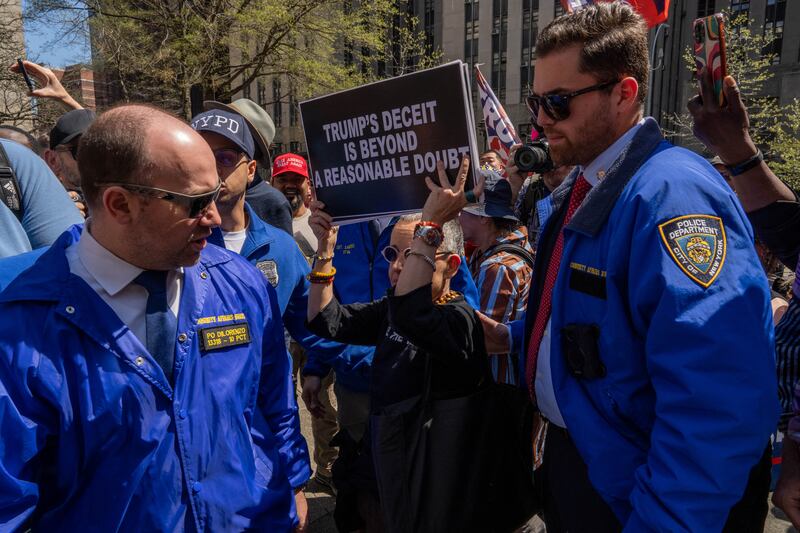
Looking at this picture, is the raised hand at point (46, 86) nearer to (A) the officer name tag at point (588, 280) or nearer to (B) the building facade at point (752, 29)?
(A) the officer name tag at point (588, 280)

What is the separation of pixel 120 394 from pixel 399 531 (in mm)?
1067

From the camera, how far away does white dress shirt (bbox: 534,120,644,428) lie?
5.42ft

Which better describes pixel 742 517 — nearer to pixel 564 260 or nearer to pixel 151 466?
pixel 564 260

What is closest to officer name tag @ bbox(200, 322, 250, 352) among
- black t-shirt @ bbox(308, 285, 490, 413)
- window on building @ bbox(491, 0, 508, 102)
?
black t-shirt @ bbox(308, 285, 490, 413)

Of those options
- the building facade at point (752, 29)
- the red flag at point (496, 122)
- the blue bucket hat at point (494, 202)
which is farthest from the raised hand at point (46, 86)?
the building facade at point (752, 29)

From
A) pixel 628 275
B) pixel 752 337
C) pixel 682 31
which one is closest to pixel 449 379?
pixel 628 275

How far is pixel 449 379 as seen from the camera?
86.4 inches

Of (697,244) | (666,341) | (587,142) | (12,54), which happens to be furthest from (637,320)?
(12,54)

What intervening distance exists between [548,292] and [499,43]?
40976mm

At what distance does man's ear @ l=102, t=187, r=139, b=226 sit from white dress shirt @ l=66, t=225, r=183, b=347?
9 cm

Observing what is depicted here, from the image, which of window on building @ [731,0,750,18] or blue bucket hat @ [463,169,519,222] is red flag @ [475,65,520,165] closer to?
blue bucket hat @ [463,169,519,222]

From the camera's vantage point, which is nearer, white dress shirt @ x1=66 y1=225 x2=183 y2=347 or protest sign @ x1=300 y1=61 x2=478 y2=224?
white dress shirt @ x1=66 y1=225 x2=183 y2=347

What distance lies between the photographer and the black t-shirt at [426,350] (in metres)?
2.04

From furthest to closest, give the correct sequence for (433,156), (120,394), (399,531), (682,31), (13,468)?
(682,31) → (433,156) → (399,531) → (120,394) → (13,468)
